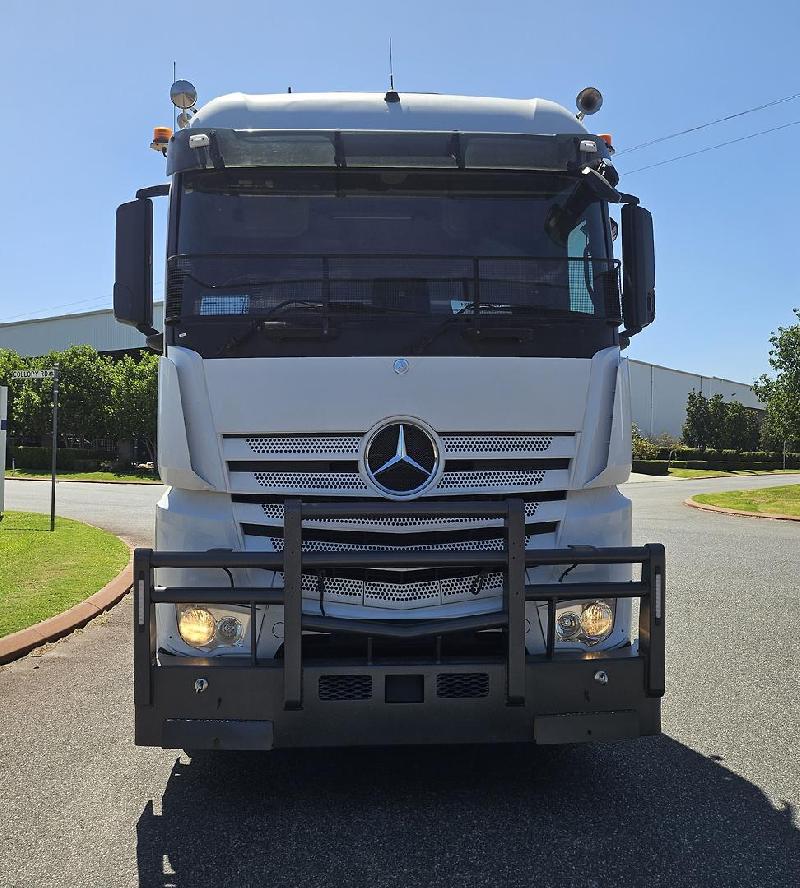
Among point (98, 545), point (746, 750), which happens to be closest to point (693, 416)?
point (98, 545)

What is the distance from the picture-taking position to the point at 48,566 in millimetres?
9594

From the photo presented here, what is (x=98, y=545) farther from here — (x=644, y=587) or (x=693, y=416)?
(x=693, y=416)

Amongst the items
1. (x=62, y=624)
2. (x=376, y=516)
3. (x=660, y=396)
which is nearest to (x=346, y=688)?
(x=376, y=516)

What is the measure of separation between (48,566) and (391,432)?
7.15 m

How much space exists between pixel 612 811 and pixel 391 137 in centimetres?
313

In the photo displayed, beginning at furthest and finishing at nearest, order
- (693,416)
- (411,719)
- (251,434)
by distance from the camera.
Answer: (693,416), (251,434), (411,719)

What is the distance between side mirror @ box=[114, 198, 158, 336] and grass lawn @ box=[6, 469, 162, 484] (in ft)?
92.4

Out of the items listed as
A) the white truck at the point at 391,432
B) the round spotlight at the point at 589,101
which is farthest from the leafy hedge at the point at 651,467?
the white truck at the point at 391,432

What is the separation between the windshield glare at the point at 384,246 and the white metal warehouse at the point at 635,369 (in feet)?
115

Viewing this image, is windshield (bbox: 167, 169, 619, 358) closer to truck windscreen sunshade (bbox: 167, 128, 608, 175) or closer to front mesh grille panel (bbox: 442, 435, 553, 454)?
truck windscreen sunshade (bbox: 167, 128, 608, 175)

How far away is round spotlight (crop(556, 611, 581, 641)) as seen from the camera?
12.0 ft

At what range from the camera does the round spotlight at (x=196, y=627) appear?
141 inches

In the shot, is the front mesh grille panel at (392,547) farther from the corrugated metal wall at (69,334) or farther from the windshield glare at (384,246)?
the corrugated metal wall at (69,334)

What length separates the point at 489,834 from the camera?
350cm
